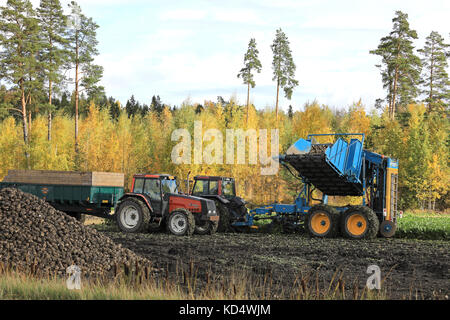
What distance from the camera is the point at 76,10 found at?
40.2 m

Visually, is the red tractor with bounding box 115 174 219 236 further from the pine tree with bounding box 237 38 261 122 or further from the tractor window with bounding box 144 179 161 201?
the pine tree with bounding box 237 38 261 122

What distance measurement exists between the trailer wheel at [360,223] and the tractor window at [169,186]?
6.04m

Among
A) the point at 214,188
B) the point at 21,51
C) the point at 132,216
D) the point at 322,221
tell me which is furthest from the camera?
the point at 21,51

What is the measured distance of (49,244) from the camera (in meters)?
11.7

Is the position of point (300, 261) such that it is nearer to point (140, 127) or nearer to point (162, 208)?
point (162, 208)

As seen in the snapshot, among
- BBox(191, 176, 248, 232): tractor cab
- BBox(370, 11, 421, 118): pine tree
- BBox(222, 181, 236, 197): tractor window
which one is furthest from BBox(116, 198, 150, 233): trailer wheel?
BBox(370, 11, 421, 118): pine tree

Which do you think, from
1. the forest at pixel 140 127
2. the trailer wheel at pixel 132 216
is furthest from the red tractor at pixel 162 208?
the forest at pixel 140 127

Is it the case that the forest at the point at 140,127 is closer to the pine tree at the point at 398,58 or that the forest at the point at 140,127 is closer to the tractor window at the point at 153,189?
the pine tree at the point at 398,58

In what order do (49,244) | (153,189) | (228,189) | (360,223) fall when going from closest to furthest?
(49,244) < (360,223) < (153,189) < (228,189)

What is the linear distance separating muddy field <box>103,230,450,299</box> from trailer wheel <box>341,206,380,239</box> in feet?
1.38

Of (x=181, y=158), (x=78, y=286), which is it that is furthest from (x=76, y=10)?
(x=78, y=286)

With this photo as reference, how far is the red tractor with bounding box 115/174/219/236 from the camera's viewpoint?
18.4m

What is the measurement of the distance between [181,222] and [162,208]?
2.99 ft
